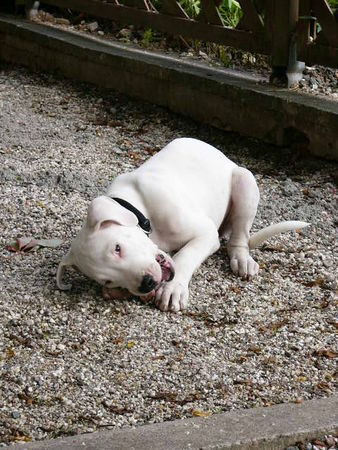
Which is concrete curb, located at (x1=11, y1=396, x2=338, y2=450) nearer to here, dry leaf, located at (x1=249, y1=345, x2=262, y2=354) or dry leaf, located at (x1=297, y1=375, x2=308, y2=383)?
dry leaf, located at (x1=297, y1=375, x2=308, y2=383)

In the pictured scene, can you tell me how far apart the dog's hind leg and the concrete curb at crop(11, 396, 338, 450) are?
1.65 m

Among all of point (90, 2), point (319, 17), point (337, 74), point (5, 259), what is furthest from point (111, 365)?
point (90, 2)

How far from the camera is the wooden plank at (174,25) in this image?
7117 mm

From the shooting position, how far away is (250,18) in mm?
7086

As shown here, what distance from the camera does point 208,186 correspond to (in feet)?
17.3

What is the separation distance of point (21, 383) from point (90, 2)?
558cm

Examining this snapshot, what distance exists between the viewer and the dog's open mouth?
4.62 meters

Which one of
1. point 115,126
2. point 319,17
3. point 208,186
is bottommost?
point 115,126

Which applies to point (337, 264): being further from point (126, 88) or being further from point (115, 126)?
point (126, 88)

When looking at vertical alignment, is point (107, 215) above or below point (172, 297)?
above

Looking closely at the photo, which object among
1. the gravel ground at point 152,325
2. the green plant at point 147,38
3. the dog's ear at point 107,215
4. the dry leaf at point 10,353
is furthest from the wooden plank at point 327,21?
the dry leaf at point 10,353

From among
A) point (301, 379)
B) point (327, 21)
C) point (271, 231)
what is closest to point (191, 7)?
point (327, 21)

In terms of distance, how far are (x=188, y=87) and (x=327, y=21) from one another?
1292 millimetres

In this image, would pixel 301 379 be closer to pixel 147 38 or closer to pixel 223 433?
pixel 223 433
